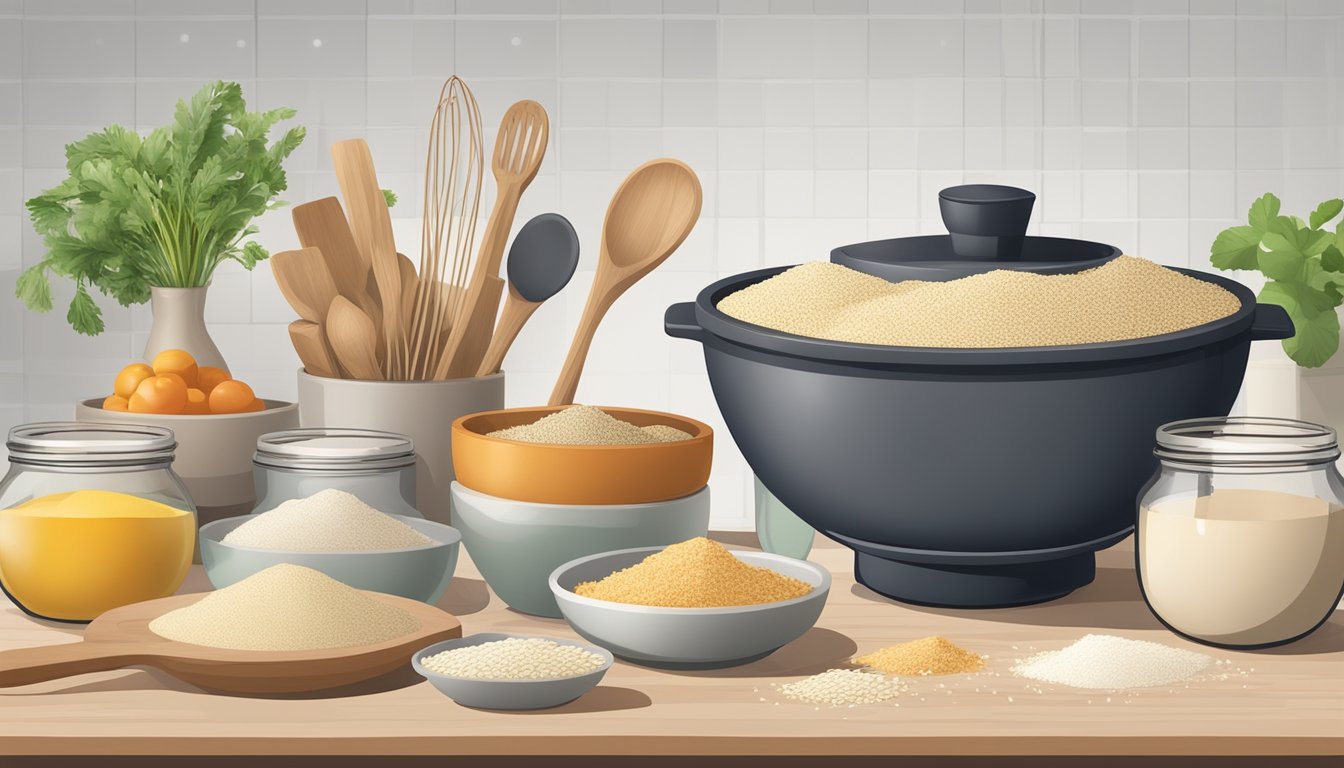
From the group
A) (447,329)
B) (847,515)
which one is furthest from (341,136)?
(847,515)

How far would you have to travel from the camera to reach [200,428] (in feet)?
4.24

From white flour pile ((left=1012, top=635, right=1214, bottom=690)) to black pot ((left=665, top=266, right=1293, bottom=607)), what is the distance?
4.4 inches

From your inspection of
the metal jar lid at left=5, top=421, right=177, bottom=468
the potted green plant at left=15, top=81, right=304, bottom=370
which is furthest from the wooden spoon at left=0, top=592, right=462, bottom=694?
the potted green plant at left=15, top=81, right=304, bottom=370

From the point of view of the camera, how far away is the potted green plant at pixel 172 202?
56.6 inches

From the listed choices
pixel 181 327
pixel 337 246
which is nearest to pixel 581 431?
pixel 337 246

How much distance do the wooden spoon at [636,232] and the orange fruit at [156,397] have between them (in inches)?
13.3

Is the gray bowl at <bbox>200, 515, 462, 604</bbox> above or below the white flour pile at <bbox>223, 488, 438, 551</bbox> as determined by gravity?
below

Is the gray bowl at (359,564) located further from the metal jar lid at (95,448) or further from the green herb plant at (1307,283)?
the green herb plant at (1307,283)

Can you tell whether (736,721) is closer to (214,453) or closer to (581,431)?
(581,431)

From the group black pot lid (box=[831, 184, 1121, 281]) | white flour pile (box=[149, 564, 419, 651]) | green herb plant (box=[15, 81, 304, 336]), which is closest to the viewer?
white flour pile (box=[149, 564, 419, 651])

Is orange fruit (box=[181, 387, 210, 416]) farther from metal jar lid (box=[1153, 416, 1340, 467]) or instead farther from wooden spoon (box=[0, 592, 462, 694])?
metal jar lid (box=[1153, 416, 1340, 467])

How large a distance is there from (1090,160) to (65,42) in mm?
1838

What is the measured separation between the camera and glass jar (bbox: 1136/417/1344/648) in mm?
971

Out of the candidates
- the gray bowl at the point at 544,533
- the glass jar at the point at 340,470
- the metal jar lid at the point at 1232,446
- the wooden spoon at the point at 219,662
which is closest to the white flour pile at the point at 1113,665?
the metal jar lid at the point at 1232,446
